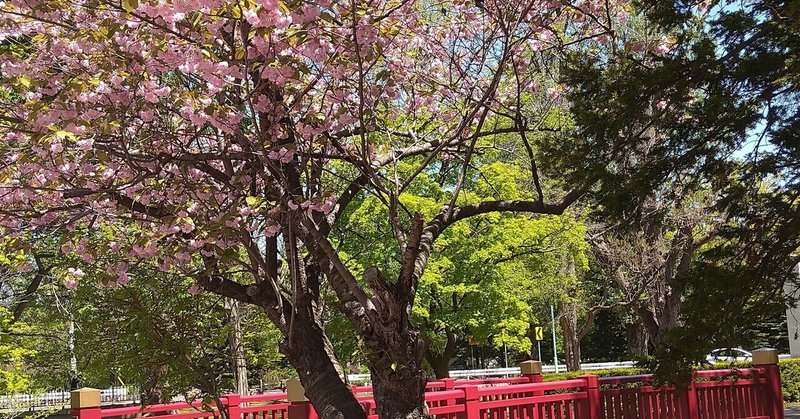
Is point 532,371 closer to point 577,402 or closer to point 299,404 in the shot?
point 577,402

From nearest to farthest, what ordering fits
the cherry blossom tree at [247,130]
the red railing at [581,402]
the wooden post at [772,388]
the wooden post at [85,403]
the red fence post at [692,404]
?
the cherry blossom tree at [247,130]
the red railing at [581,402]
the wooden post at [85,403]
the red fence post at [692,404]
the wooden post at [772,388]

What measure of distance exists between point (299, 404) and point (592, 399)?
125 inches

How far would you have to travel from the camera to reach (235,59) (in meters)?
4.54

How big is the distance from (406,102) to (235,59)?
3199 millimetres

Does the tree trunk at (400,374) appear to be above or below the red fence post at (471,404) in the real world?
above

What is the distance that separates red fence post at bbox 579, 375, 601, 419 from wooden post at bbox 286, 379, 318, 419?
297cm

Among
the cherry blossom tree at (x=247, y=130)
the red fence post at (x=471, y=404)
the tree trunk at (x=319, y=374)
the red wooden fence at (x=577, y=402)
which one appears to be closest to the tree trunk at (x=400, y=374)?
the cherry blossom tree at (x=247, y=130)

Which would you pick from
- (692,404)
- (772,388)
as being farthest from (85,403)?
(772,388)

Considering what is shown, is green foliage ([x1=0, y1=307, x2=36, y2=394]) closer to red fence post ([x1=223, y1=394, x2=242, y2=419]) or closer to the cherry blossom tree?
red fence post ([x1=223, y1=394, x2=242, y2=419])

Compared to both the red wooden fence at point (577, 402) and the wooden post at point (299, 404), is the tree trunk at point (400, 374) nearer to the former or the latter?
the red wooden fence at point (577, 402)

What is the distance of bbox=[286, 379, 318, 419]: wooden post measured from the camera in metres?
7.64

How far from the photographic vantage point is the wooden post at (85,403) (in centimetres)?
793

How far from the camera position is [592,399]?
27.9 feet

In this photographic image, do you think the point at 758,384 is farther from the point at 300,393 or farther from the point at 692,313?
the point at 300,393
